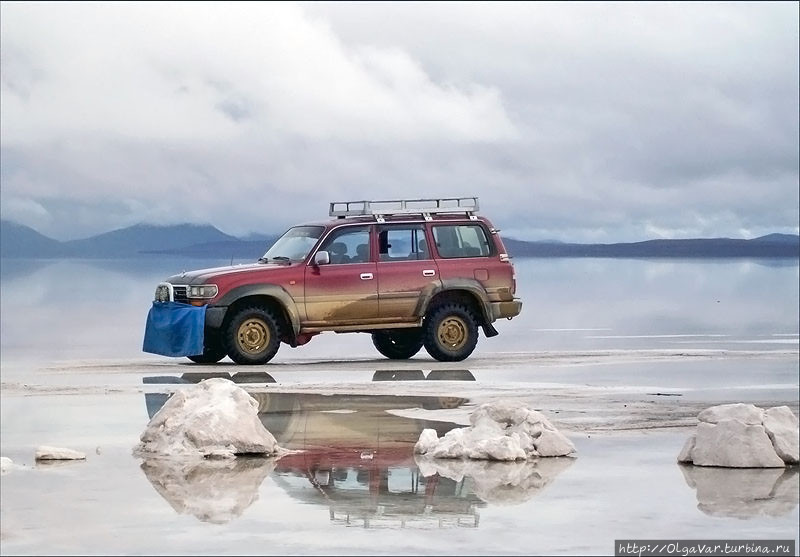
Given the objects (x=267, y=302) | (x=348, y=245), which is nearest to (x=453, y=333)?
(x=348, y=245)

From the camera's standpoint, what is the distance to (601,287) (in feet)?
225

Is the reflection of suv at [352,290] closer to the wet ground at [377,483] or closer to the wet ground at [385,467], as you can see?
the wet ground at [385,467]

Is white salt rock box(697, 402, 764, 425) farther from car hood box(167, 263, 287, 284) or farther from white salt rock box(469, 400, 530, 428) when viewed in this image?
car hood box(167, 263, 287, 284)

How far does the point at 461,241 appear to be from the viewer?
79.5 ft

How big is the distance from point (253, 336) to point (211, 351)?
0.81m

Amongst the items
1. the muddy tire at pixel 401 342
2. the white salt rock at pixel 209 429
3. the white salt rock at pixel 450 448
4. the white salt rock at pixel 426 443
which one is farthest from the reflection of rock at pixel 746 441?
the muddy tire at pixel 401 342

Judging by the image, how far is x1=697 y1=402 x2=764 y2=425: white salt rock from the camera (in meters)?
12.6

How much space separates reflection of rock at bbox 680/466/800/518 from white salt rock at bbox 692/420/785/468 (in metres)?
0.09

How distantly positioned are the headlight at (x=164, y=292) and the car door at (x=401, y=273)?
2.91m

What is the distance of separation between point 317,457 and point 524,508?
2.77 metres

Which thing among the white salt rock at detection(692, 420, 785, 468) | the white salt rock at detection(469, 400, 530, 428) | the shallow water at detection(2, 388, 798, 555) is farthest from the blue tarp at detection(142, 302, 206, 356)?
the white salt rock at detection(692, 420, 785, 468)

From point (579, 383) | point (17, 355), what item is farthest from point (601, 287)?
point (579, 383)

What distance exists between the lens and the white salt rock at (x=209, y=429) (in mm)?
13156

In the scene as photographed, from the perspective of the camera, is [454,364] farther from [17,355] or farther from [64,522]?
[64,522]
